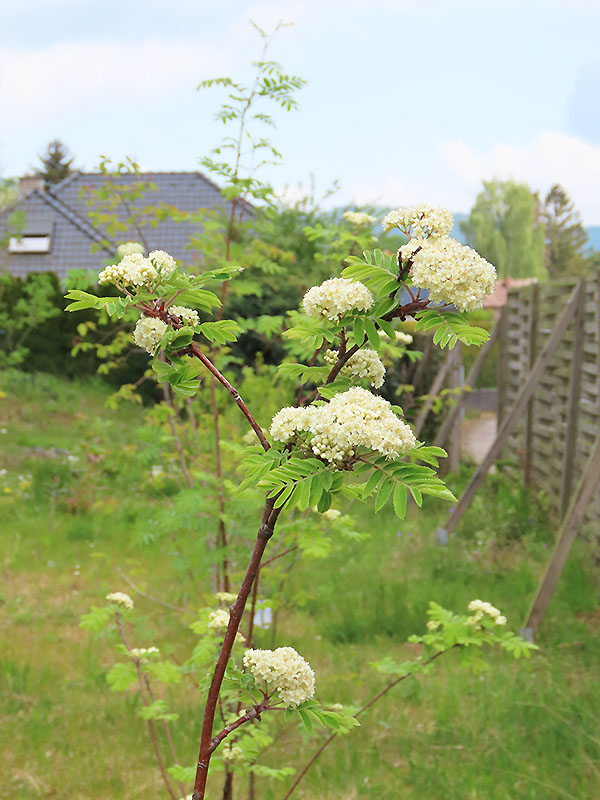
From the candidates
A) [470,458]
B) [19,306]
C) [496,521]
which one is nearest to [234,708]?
[496,521]

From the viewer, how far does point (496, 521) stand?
708 centimetres

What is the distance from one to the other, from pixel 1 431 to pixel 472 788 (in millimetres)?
8828

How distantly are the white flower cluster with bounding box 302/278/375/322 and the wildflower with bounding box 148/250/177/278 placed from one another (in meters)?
0.30

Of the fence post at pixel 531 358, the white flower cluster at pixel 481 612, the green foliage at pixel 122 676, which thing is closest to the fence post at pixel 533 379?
the fence post at pixel 531 358

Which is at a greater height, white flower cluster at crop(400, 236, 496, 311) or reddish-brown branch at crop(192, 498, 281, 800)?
white flower cluster at crop(400, 236, 496, 311)

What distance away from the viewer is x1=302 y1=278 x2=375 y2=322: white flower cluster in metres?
1.58

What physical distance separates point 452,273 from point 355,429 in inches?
14.1

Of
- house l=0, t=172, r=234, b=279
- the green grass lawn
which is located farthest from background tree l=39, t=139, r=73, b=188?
the green grass lawn

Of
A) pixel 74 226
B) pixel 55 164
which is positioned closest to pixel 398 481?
pixel 74 226

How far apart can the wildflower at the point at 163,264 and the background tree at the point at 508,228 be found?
49.1m

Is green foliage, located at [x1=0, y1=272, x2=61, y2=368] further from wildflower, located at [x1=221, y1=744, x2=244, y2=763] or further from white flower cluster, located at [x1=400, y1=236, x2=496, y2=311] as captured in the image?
white flower cluster, located at [x1=400, y1=236, x2=496, y2=311]

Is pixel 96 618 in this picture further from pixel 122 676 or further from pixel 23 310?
pixel 23 310

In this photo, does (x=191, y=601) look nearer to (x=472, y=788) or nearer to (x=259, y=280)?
(x=472, y=788)

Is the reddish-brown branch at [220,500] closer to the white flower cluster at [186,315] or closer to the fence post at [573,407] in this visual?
the white flower cluster at [186,315]
